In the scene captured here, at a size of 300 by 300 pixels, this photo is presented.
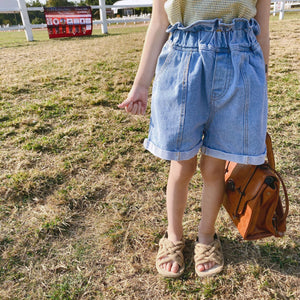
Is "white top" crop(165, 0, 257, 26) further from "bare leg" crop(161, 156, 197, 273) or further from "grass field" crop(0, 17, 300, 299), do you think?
"grass field" crop(0, 17, 300, 299)

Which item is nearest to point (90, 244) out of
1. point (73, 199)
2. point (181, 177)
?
point (73, 199)

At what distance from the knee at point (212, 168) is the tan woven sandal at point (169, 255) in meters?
0.39

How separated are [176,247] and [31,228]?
2.59 feet

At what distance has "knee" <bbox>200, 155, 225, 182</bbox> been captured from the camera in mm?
1160

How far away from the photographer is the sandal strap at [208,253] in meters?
1.34

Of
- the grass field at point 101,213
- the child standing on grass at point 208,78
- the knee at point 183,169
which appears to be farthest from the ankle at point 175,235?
the child standing on grass at point 208,78

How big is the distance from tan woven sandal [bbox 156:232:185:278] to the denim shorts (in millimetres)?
536

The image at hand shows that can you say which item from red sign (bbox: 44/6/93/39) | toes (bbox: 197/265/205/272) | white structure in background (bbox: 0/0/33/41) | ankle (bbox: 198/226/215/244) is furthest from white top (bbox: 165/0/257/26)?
red sign (bbox: 44/6/93/39)

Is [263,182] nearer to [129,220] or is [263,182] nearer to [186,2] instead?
[186,2]

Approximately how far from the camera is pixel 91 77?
414cm

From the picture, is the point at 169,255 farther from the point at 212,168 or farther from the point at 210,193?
the point at 212,168

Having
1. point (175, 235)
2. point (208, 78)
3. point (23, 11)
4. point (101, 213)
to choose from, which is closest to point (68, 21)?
point (23, 11)

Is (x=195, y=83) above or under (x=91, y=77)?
above

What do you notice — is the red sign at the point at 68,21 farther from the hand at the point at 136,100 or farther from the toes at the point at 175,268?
the toes at the point at 175,268
